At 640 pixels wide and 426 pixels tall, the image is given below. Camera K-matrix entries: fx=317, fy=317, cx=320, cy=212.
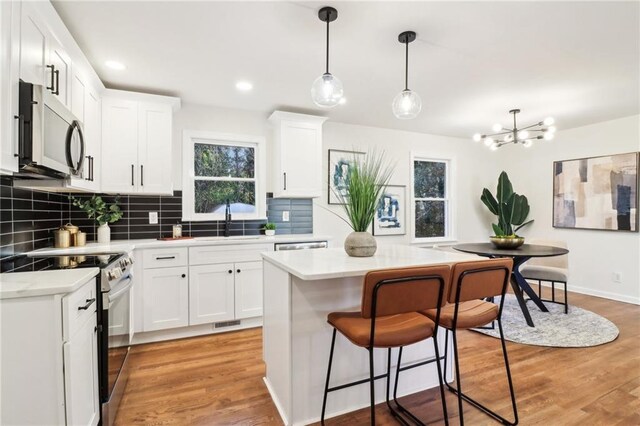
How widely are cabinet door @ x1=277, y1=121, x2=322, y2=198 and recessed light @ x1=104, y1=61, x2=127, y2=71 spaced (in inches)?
64.2

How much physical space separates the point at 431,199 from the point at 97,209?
4.55 meters

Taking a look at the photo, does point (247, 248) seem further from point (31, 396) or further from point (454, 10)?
point (454, 10)

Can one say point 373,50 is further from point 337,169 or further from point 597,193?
point 597,193

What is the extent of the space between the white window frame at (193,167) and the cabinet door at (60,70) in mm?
1372

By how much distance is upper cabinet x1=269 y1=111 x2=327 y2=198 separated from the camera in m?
3.71

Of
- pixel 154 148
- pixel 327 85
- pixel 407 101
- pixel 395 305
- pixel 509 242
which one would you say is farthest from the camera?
pixel 509 242

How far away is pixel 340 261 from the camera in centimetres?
192

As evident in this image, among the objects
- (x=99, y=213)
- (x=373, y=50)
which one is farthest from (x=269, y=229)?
(x=373, y=50)

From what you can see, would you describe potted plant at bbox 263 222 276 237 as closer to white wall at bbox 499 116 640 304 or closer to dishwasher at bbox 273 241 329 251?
dishwasher at bbox 273 241 329 251

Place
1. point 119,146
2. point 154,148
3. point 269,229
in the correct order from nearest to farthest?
point 119,146, point 154,148, point 269,229

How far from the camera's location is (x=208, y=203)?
3.73 m

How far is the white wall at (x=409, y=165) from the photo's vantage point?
14.3 feet

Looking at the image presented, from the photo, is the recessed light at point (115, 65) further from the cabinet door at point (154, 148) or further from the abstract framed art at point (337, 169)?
the abstract framed art at point (337, 169)

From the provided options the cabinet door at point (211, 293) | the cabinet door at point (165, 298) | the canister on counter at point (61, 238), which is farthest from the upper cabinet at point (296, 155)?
the canister on counter at point (61, 238)
